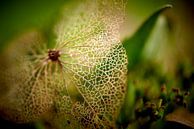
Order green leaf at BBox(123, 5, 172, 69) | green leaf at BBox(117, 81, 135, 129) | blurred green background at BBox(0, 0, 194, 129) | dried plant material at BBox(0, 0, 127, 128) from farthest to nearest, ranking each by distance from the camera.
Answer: blurred green background at BBox(0, 0, 194, 129)
green leaf at BBox(123, 5, 172, 69)
green leaf at BBox(117, 81, 135, 129)
dried plant material at BBox(0, 0, 127, 128)

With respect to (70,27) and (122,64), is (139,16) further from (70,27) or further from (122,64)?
(122,64)

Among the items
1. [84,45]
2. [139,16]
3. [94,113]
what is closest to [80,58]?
[84,45]

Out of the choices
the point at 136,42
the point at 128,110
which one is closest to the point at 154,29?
the point at 136,42

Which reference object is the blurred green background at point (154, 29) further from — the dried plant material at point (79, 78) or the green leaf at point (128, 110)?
the dried plant material at point (79, 78)

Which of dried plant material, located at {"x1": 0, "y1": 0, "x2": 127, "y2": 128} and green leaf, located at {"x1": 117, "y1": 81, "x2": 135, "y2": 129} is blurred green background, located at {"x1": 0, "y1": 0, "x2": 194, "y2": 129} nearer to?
green leaf, located at {"x1": 117, "y1": 81, "x2": 135, "y2": 129}

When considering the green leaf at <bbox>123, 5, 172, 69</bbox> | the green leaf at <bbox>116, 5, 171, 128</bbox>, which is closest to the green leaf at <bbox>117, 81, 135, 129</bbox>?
the green leaf at <bbox>116, 5, 171, 128</bbox>

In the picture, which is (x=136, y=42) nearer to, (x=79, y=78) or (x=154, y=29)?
(x=154, y=29)

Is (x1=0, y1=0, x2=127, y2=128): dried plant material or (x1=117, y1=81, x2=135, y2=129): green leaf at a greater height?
(x1=0, y1=0, x2=127, y2=128): dried plant material

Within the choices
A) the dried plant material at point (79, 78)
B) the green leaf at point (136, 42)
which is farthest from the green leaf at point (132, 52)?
the dried plant material at point (79, 78)
